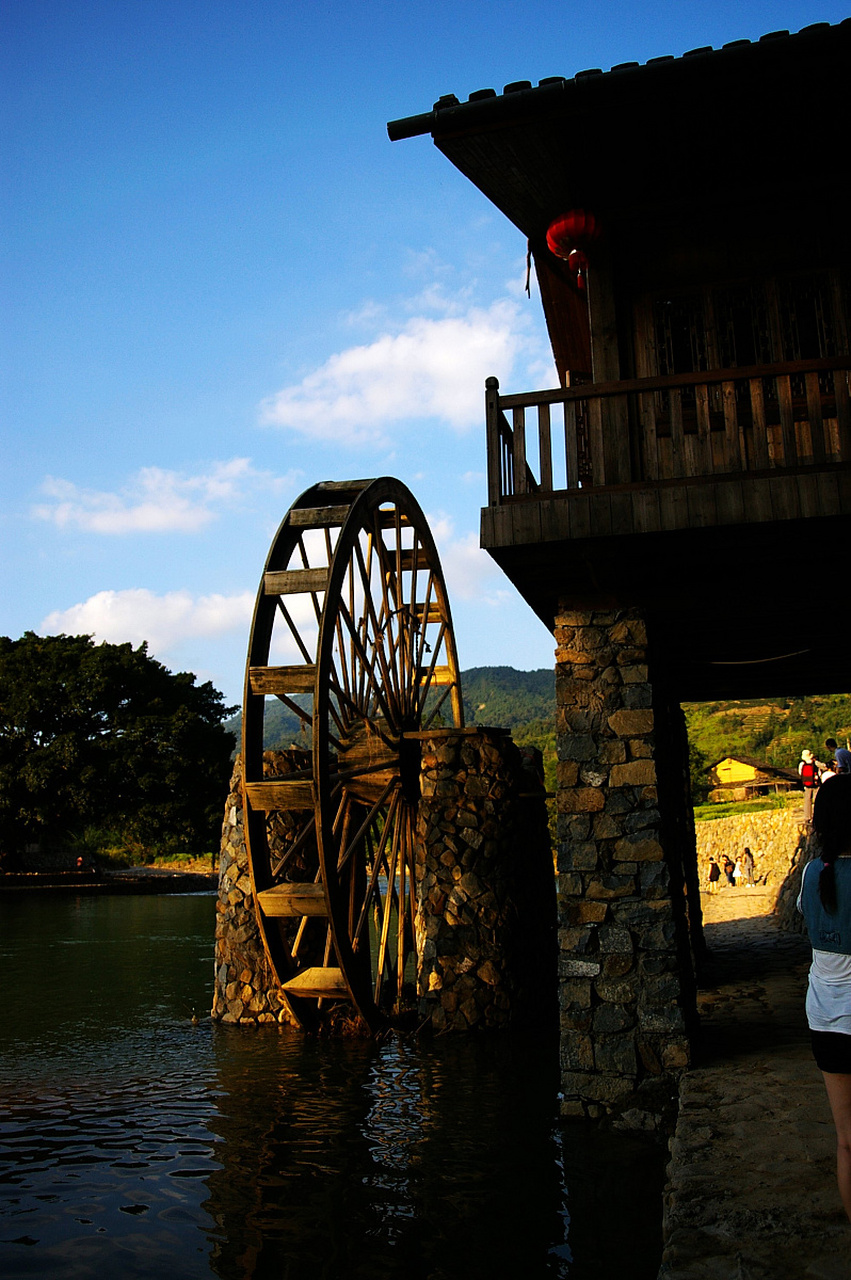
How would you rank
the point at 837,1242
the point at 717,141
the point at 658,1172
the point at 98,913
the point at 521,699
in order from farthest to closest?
the point at 521,699 < the point at 98,913 < the point at 717,141 < the point at 658,1172 < the point at 837,1242

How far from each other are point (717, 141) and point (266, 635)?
18.6 ft

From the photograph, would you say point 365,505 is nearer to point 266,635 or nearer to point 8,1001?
point 266,635

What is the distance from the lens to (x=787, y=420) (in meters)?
5.10

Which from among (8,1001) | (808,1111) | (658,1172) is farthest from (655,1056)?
(8,1001)

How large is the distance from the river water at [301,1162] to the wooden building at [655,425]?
0.85 metres

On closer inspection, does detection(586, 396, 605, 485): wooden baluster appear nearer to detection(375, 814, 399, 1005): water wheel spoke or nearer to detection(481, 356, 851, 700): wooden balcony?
detection(481, 356, 851, 700): wooden balcony

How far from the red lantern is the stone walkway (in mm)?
4989

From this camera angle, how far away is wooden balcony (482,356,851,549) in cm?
496

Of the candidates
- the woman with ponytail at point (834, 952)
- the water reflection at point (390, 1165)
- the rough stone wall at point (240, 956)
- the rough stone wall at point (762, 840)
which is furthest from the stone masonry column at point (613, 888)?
the rough stone wall at point (762, 840)

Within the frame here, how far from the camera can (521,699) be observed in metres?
140

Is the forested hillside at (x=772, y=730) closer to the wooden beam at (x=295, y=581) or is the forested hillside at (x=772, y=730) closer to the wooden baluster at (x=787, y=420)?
the wooden beam at (x=295, y=581)

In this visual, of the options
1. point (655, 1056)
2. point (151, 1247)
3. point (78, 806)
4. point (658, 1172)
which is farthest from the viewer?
point (78, 806)

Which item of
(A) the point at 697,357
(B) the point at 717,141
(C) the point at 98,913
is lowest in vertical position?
(C) the point at 98,913

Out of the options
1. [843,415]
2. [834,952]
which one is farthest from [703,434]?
[834,952]
